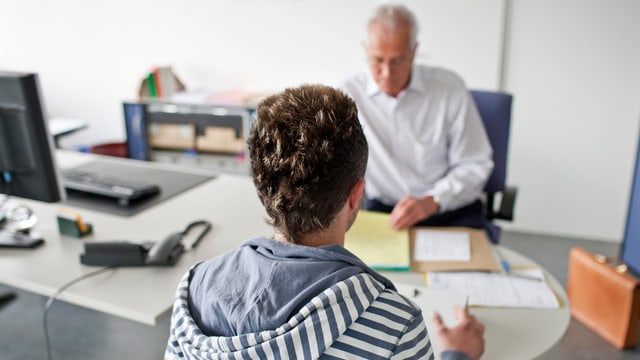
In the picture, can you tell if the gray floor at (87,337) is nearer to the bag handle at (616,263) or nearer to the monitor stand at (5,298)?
the monitor stand at (5,298)

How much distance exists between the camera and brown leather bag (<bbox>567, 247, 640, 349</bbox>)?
85.3 inches

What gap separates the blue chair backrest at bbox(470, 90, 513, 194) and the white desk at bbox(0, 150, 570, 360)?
1.83 feet

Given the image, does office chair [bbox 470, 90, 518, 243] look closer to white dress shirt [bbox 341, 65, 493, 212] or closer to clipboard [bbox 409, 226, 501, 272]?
white dress shirt [bbox 341, 65, 493, 212]

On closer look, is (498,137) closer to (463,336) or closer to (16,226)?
(463,336)

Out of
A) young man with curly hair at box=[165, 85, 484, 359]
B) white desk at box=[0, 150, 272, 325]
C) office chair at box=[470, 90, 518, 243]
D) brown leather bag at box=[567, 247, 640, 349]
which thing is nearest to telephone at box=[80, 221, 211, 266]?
white desk at box=[0, 150, 272, 325]

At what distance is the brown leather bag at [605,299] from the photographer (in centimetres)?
217

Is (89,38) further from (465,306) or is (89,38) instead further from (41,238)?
(465,306)

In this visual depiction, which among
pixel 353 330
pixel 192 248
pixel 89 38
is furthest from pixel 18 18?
A: pixel 353 330

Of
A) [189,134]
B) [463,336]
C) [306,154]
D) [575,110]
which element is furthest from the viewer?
[189,134]

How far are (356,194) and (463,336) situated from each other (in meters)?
0.39

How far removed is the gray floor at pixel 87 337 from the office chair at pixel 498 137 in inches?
23.3

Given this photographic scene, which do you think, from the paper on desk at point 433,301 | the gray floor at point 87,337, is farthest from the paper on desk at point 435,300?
the gray floor at point 87,337

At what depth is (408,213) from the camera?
1619mm

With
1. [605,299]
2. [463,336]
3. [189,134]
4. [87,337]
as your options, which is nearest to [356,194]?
[463,336]
